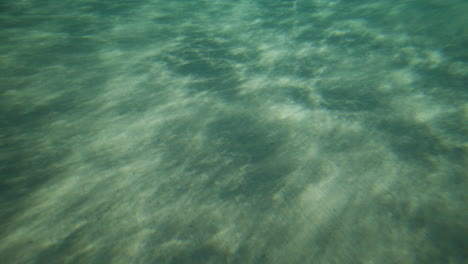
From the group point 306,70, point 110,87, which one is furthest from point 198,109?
point 306,70

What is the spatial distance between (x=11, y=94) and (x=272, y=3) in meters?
9.44

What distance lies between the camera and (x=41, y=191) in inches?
90.1

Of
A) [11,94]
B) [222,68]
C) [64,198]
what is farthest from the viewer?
[222,68]

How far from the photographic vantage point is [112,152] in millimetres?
2770

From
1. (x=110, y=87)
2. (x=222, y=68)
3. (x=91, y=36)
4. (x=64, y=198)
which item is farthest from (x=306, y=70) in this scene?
(x=91, y=36)

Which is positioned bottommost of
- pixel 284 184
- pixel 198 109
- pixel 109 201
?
pixel 284 184

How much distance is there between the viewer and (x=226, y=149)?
2881mm

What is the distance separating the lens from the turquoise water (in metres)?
2.00

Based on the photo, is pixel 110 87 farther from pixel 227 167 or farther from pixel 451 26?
pixel 451 26

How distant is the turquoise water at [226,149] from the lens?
2.00m

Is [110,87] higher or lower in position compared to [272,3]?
lower

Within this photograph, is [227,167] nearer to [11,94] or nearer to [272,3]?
[11,94]

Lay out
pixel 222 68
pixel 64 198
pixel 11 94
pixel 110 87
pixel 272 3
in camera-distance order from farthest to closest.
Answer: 1. pixel 272 3
2. pixel 222 68
3. pixel 110 87
4. pixel 11 94
5. pixel 64 198

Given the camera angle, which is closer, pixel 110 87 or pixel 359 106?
pixel 359 106
